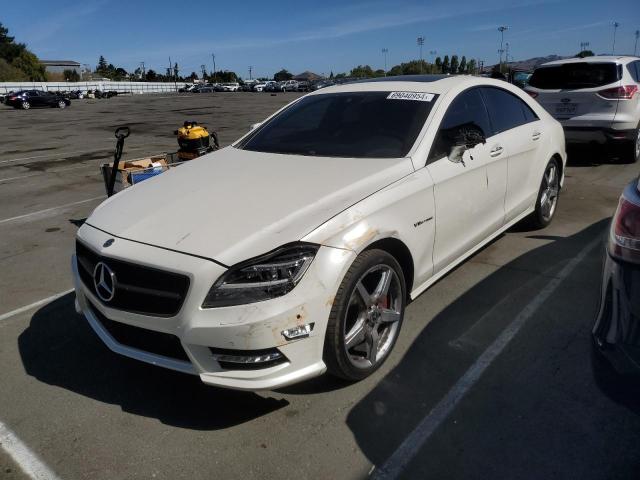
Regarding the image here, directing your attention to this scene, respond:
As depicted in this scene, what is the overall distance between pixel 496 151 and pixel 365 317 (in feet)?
6.45

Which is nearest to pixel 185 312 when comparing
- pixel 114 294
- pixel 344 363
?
pixel 114 294

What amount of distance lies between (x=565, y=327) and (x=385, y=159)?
1.63 m

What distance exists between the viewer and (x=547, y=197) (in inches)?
206

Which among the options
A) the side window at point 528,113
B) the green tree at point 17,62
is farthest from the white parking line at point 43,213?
the green tree at point 17,62

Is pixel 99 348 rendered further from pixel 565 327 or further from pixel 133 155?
pixel 133 155

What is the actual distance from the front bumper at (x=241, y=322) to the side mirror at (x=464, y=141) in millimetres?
1317

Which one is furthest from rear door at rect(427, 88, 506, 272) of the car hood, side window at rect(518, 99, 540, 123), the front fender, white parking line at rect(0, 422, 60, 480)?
white parking line at rect(0, 422, 60, 480)

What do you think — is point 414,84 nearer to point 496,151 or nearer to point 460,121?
point 460,121

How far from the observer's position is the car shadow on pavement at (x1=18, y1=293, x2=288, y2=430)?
2.71 meters

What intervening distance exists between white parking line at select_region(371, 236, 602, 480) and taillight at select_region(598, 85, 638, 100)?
531 cm

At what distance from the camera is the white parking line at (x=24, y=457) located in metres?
2.32

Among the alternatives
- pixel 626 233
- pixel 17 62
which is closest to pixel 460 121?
pixel 626 233

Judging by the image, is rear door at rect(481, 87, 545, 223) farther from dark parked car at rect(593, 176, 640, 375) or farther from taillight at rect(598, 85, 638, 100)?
taillight at rect(598, 85, 638, 100)

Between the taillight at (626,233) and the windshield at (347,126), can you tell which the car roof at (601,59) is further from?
the taillight at (626,233)
